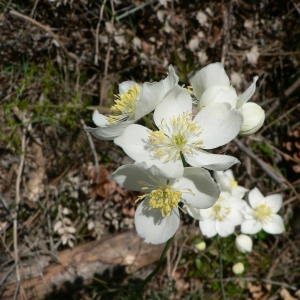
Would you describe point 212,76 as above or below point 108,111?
above

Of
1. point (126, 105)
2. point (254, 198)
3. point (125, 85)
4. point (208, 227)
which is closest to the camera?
point (126, 105)

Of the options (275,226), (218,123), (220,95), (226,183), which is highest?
(220,95)

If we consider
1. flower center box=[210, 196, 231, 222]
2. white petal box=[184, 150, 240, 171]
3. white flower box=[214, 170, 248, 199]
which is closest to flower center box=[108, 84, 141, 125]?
white petal box=[184, 150, 240, 171]

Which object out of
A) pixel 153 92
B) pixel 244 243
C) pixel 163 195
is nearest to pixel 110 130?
pixel 153 92

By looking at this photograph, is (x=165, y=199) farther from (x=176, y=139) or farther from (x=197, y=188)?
(x=176, y=139)

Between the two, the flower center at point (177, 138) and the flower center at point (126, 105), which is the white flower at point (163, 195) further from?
the flower center at point (126, 105)

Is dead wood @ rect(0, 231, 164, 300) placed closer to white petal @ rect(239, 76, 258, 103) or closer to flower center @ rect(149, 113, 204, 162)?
flower center @ rect(149, 113, 204, 162)

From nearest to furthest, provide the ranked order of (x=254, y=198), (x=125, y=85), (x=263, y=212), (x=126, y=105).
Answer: (x=126, y=105) → (x=125, y=85) → (x=263, y=212) → (x=254, y=198)

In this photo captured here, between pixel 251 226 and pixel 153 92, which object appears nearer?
pixel 153 92
